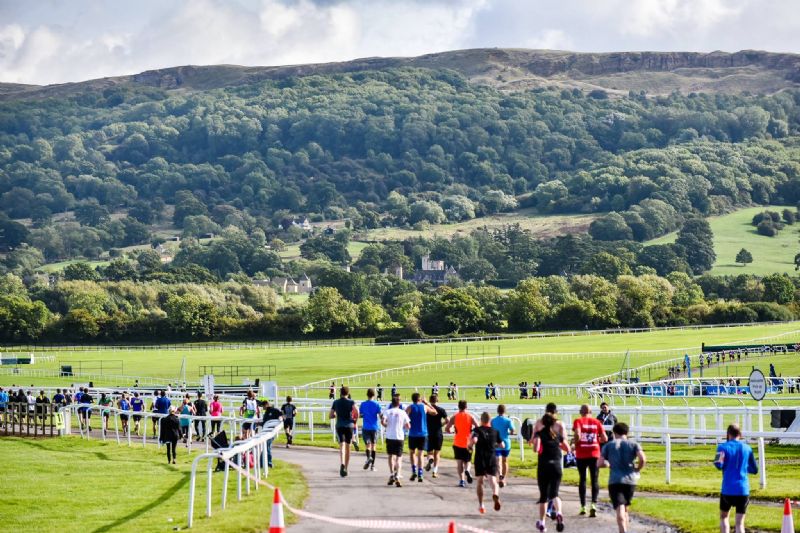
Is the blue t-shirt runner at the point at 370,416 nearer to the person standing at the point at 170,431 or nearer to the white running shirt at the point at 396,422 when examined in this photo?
the white running shirt at the point at 396,422

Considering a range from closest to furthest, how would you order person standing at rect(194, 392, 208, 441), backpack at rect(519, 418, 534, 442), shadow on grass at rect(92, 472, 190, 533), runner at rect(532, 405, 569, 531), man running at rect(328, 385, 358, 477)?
runner at rect(532, 405, 569, 531) < shadow on grass at rect(92, 472, 190, 533) < man running at rect(328, 385, 358, 477) < backpack at rect(519, 418, 534, 442) < person standing at rect(194, 392, 208, 441)

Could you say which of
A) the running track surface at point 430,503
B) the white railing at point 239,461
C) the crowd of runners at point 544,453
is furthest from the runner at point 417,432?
the white railing at point 239,461

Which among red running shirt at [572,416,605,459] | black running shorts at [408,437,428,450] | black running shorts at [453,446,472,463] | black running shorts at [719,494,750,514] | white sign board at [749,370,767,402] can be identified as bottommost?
black running shorts at [719,494,750,514]

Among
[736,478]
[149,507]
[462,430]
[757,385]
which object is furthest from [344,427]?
[757,385]

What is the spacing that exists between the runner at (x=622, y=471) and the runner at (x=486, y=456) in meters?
2.48

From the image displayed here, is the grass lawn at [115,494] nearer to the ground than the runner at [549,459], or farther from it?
nearer to the ground

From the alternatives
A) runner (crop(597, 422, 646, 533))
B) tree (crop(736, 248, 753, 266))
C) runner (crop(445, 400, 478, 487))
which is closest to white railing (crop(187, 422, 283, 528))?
runner (crop(445, 400, 478, 487))

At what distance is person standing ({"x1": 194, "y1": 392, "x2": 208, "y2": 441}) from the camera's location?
1238 inches

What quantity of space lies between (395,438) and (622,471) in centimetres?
564

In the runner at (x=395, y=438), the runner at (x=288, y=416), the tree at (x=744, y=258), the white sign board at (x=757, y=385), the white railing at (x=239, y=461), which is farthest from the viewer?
the tree at (x=744, y=258)

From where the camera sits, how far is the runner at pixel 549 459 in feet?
59.6

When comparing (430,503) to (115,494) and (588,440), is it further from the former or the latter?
(115,494)

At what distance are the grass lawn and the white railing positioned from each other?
0.20 m

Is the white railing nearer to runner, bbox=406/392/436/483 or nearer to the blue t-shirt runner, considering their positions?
the blue t-shirt runner
